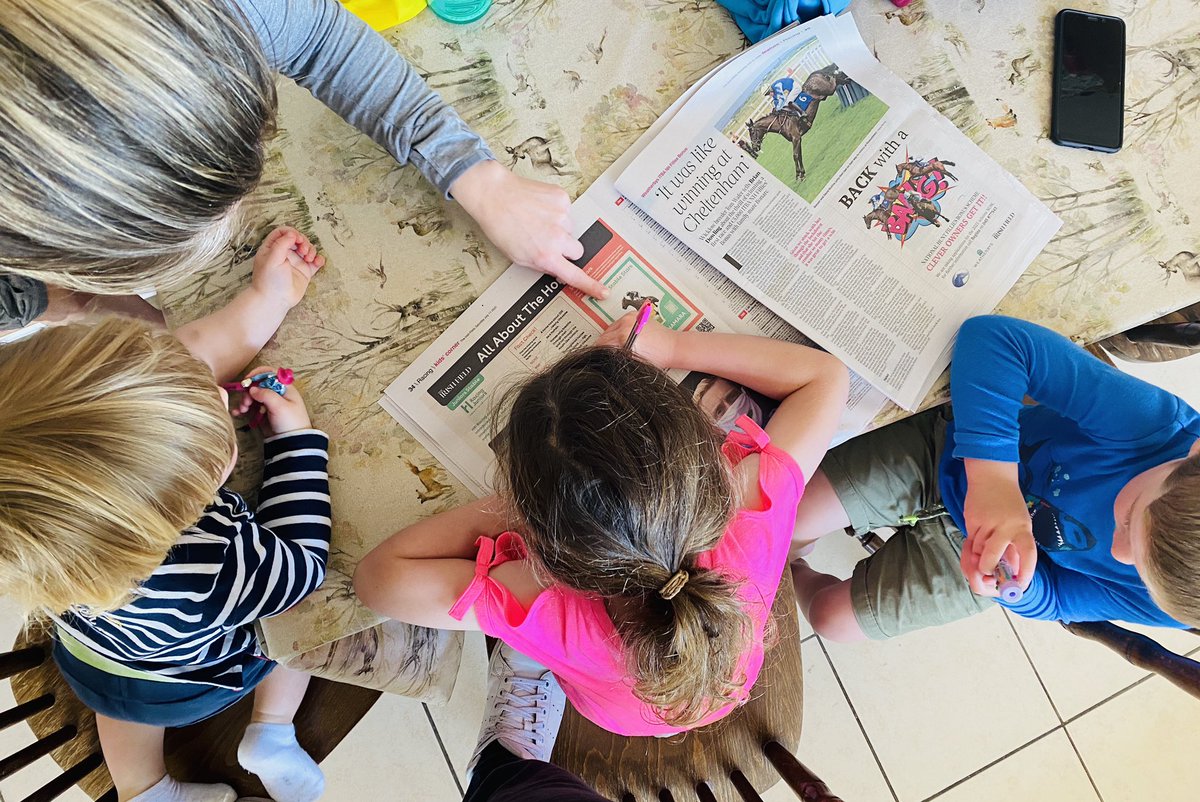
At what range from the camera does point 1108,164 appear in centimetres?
79

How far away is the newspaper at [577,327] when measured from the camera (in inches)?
26.8

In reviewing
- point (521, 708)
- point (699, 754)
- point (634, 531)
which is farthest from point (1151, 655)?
point (521, 708)

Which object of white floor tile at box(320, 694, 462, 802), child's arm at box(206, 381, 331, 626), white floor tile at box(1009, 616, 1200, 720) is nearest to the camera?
child's arm at box(206, 381, 331, 626)

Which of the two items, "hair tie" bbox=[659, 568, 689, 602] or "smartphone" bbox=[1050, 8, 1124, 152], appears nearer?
"hair tie" bbox=[659, 568, 689, 602]

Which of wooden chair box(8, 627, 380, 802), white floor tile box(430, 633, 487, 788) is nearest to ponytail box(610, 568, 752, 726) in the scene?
wooden chair box(8, 627, 380, 802)

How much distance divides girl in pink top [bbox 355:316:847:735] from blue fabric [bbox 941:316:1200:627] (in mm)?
157

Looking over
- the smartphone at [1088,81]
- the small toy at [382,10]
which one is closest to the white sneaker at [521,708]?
the small toy at [382,10]

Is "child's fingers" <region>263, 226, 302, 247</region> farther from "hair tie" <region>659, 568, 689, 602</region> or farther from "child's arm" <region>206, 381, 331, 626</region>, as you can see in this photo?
"hair tie" <region>659, 568, 689, 602</region>

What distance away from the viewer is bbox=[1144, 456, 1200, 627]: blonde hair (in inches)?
25.3

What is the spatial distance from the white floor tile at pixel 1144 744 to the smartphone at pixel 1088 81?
1.10 meters

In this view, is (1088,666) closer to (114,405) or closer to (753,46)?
(753,46)

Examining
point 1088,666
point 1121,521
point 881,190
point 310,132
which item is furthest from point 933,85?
point 1088,666

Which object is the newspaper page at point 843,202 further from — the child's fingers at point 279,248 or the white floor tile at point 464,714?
the white floor tile at point 464,714

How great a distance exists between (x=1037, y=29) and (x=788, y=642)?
76cm
